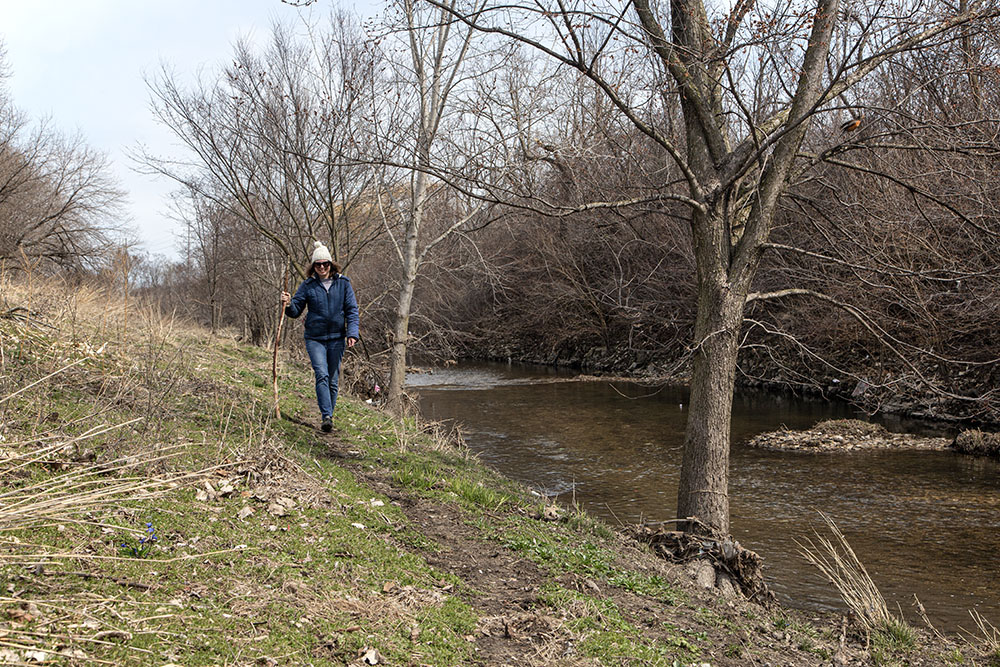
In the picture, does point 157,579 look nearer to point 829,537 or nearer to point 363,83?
point 829,537

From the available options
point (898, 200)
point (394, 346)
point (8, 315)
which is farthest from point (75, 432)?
point (898, 200)

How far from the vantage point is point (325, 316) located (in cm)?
866

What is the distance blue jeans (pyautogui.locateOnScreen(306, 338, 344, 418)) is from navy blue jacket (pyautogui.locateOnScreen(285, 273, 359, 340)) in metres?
0.09

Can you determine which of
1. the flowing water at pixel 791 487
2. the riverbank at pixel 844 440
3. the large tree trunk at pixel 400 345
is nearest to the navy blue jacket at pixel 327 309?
the flowing water at pixel 791 487

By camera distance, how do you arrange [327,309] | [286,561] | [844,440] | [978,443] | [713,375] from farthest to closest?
1. [844,440]
2. [978,443]
3. [327,309]
4. [713,375]
5. [286,561]

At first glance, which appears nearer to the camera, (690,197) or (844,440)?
(690,197)

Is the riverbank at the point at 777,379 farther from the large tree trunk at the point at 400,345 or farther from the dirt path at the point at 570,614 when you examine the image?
the large tree trunk at the point at 400,345

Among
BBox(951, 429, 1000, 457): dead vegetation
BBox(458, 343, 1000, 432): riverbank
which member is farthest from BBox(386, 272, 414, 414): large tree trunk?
BBox(951, 429, 1000, 457): dead vegetation

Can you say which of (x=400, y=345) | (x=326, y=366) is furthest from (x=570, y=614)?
(x=400, y=345)

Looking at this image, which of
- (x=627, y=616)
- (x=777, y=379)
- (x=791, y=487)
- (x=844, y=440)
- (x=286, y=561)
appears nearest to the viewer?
(x=286, y=561)

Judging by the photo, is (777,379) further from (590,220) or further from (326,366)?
(326,366)

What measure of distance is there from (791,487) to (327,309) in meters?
8.28

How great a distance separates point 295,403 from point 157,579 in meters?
7.56

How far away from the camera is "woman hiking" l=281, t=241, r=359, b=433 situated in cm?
860
